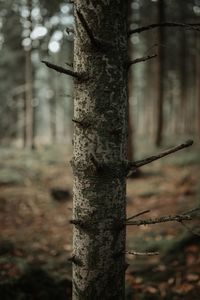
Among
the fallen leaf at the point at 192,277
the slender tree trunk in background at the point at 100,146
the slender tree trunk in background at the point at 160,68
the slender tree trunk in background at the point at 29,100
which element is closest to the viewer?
the slender tree trunk in background at the point at 100,146

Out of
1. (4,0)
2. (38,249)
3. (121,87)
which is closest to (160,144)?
(4,0)

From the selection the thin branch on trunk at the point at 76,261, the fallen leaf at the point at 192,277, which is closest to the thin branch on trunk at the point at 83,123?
the thin branch on trunk at the point at 76,261

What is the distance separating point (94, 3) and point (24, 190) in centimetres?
941

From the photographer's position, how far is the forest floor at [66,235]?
15.1 ft

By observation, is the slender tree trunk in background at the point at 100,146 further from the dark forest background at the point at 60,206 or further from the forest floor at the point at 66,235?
the forest floor at the point at 66,235

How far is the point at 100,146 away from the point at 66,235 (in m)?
5.69

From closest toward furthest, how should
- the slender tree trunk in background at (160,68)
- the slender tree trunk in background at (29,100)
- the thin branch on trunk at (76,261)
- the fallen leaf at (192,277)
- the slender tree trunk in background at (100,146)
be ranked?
the slender tree trunk in background at (100,146) < the thin branch on trunk at (76,261) < the fallen leaf at (192,277) < the slender tree trunk in background at (160,68) < the slender tree trunk in background at (29,100)

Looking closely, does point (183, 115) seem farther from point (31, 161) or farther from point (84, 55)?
point (84, 55)

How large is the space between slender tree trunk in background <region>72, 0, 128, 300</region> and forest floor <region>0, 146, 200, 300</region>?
0.60 meters

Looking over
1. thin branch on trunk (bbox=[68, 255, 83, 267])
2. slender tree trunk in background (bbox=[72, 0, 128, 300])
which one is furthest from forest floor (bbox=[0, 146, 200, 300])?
thin branch on trunk (bbox=[68, 255, 83, 267])

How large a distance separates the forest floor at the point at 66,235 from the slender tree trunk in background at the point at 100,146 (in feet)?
1.98

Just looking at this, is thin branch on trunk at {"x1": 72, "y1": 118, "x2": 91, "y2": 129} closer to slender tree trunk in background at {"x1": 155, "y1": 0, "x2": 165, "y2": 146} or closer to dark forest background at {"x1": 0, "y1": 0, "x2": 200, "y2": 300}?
dark forest background at {"x1": 0, "y1": 0, "x2": 200, "y2": 300}

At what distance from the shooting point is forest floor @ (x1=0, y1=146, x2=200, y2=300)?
182 inches

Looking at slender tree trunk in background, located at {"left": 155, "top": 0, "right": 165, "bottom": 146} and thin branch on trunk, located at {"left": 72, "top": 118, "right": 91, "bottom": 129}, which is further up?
slender tree trunk in background, located at {"left": 155, "top": 0, "right": 165, "bottom": 146}
